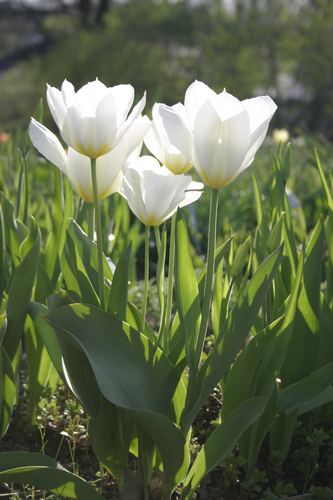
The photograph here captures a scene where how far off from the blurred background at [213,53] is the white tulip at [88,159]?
14737 mm

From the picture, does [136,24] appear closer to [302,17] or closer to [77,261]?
[302,17]

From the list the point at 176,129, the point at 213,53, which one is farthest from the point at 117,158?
the point at 213,53

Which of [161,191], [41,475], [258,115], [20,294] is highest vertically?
[258,115]

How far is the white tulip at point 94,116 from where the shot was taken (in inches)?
44.4

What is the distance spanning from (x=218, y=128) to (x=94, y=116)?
0.65ft

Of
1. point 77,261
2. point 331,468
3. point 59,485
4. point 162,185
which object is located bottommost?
point 331,468

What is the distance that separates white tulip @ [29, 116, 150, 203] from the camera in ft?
4.02

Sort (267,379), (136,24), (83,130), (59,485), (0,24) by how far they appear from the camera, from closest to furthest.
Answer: (83,130)
(59,485)
(267,379)
(136,24)
(0,24)

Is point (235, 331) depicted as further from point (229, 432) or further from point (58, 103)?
point (58, 103)

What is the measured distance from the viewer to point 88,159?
4.14 ft

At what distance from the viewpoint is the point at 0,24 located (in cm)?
2781

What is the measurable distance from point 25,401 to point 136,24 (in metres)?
19.0

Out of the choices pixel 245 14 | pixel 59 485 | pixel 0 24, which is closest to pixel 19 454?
pixel 59 485

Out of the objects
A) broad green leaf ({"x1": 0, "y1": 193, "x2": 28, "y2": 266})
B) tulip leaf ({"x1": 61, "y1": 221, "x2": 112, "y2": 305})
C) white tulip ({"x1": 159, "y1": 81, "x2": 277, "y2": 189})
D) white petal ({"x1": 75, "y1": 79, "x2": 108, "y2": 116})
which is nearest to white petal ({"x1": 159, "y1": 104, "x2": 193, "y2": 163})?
white tulip ({"x1": 159, "y1": 81, "x2": 277, "y2": 189})
